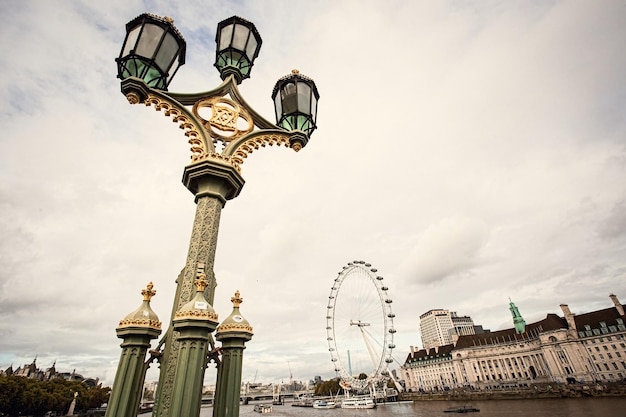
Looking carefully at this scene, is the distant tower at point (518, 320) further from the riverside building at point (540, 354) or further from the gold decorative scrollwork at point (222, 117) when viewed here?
the gold decorative scrollwork at point (222, 117)

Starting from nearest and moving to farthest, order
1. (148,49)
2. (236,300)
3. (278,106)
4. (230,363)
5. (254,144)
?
1. (230,363)
2. (236,300)
3. (148,49)
4. (254,144)
5. (278,106)

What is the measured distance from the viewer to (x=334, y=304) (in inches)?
2176

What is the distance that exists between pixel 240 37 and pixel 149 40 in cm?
122

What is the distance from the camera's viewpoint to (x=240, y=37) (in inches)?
165

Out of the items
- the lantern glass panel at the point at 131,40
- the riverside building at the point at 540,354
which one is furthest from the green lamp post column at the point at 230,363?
the riverside building at the point at 540,354

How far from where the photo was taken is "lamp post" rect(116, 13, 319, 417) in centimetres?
269

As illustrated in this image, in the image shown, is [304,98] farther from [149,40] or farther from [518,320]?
[518,320]

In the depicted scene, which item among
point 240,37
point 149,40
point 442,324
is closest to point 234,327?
point 149,40

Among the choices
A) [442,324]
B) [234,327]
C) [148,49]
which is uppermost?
[442,324]

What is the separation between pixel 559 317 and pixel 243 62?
3681 inches

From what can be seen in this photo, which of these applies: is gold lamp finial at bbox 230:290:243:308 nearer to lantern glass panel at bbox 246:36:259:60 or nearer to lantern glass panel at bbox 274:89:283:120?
lantern glass panel at bbox 274:89:283:120

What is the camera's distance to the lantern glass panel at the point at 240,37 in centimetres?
418

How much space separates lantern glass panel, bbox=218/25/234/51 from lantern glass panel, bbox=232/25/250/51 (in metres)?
0.08

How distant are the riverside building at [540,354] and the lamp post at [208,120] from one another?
278 ft
